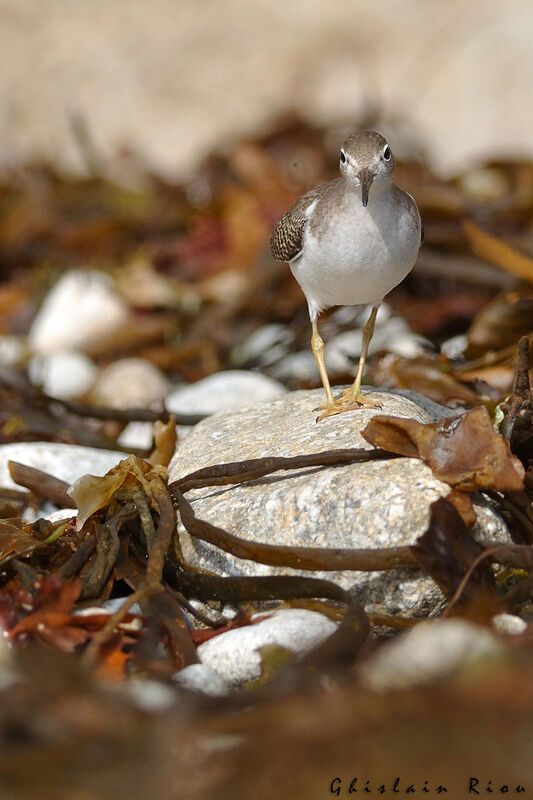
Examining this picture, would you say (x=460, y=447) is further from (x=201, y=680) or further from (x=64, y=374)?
(x=64, y=374)

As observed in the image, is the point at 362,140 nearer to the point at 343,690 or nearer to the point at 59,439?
the point at 59,439

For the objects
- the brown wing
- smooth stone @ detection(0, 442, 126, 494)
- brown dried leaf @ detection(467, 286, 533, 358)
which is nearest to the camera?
the brown wing

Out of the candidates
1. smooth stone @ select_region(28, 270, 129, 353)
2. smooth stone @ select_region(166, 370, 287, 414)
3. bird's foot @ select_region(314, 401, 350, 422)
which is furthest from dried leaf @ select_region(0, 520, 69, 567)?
smooth stone @ select_region(28, 270, 129, 353)

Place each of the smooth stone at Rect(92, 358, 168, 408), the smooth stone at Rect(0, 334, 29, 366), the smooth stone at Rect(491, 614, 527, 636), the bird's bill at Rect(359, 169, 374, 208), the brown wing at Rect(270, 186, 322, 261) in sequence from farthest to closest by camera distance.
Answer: the smooth stone at Rect(0, 334, 29, 366) < the smooth stone at Rect(92, 358, 168, 408) < the brown wing at Rect(270, 186, 322, 261) < the bird's bill at Rect(359, 169, 374, 208) < the smooth stone at Rect(491, 614, 527, 636)

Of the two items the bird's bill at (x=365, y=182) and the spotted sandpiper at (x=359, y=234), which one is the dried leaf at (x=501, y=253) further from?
the bird's bill at (x=365, y=182)

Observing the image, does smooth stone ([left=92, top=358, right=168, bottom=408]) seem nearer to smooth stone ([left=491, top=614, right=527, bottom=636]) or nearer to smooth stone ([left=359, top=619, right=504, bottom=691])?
smooth stone ([left=491, top=614, right=527, bottom=636])

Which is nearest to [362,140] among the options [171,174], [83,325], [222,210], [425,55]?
[83,325]
